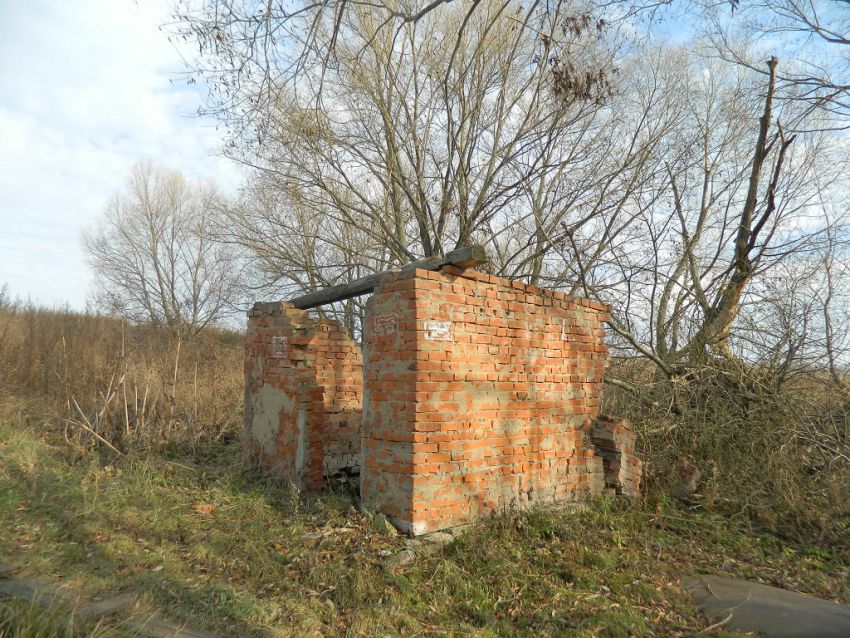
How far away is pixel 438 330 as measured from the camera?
4594 millimetres

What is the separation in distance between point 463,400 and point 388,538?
1.36 metres

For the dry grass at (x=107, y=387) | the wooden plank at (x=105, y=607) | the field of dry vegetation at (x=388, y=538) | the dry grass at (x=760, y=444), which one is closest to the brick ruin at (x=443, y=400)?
the field of dry vegetation at (x=388, y=538)

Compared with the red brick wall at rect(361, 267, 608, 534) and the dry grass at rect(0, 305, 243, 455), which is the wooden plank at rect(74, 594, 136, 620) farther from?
the dry grass at rect(0, 305, 243, 455)

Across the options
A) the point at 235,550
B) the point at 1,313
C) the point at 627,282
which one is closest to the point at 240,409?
the point at 235,550

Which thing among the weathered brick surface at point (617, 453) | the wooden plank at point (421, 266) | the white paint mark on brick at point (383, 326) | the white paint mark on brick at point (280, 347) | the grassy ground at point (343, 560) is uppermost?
the wooden plank at point (421, 266)

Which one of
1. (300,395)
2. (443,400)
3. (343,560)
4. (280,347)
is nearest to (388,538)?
(343,560)

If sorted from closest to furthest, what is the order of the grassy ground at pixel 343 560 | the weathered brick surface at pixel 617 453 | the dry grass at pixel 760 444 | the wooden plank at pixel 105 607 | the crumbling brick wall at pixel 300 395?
1. the wooden plank at pixel 105 607
2. the grassy ground at pixel 343 560
3. the dry grass at pixel 760 444
4. the crumbling brick wall at pixel 300 395
5. the weathered brick surface at pixel 617 453

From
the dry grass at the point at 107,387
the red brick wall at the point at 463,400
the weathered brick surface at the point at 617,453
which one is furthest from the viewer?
the dry grass at the point at 107,387

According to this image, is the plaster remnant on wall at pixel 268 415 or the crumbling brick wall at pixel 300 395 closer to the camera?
the crumbling brick wall at pixel 300 395

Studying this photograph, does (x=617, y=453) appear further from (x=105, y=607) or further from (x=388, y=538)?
(x=105, y=607)

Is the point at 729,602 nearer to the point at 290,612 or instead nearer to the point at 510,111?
the point at 290,612

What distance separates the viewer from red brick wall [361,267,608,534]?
4.45 meters

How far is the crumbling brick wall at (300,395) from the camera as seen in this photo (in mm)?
5672

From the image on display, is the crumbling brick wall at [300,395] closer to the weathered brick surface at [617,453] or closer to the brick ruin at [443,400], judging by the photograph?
the brick ruin at [443,400]
